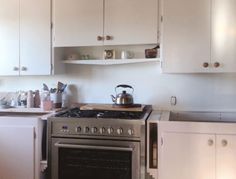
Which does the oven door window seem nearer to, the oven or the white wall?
the oven

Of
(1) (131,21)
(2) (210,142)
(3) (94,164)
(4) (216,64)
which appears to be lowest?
(3) (94,164)

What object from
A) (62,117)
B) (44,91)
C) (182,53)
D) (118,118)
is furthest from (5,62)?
(182,53)

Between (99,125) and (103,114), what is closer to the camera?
(99,125)

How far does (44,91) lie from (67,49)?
51cm

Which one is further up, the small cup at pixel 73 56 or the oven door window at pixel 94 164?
the small cup at pixel 73 56

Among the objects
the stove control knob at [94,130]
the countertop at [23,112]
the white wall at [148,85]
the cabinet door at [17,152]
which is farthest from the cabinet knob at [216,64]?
the cabinet door at [17,152]

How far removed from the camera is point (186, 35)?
101 inches

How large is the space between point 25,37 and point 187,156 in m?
1.90

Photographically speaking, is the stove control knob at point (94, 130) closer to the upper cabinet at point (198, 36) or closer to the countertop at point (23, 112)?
the countertop at point (23, 112)

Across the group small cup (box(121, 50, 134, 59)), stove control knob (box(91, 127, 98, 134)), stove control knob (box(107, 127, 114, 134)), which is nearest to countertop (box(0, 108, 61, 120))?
stove control knob (box(91, 127, 98, 134))

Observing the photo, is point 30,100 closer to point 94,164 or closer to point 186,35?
point 94,164

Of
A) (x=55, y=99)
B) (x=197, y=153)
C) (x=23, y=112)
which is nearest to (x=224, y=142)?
(x=197, y=153)

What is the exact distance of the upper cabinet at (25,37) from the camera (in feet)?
9.51

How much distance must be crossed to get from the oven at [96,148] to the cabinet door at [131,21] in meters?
0.72
